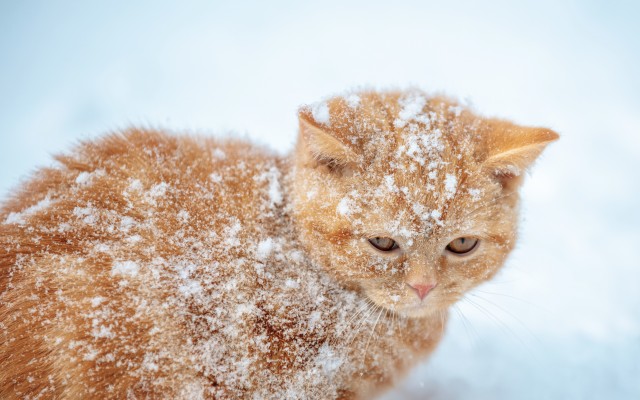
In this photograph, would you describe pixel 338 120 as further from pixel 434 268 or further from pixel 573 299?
pixel 573 299

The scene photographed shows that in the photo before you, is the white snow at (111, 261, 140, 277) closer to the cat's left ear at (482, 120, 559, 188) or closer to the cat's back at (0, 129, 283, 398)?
the cat's back at (0, 129, 283, 398)

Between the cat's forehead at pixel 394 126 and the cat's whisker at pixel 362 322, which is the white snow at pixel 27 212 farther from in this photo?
the cat's whisker at pixel 362 322

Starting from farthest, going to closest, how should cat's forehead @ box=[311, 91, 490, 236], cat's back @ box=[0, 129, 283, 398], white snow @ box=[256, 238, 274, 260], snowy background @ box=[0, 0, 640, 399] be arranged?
snowy background @ box=[0, 0, 640, 399] → white snow @ box=[256, 238, 274, 260] → cat's forehead @ box=[311, 91, 490, 236] → cat's back @ box=[0, 129, 283, 398]

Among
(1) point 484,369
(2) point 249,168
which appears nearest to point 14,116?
(2) point 249,168

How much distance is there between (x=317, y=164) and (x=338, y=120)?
176mm

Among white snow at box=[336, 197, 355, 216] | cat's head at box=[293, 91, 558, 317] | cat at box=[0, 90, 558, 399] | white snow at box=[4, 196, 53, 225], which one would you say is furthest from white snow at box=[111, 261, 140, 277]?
white snow at box=[336, 197, 355, 216]

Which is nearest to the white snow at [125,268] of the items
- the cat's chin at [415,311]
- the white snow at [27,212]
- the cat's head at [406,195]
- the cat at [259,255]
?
the cat at [259,255]

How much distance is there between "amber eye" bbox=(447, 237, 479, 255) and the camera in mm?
1739

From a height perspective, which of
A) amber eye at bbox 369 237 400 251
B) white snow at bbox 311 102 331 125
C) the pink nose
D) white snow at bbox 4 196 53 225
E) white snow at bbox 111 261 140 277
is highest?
white snow at bbox 311 102 331 125

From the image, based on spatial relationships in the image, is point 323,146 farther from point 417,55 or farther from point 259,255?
point 417,55

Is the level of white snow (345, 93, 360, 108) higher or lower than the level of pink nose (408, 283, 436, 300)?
higher

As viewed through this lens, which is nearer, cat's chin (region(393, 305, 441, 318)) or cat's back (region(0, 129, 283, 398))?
cat's back (region(0, 129, 283, 398))

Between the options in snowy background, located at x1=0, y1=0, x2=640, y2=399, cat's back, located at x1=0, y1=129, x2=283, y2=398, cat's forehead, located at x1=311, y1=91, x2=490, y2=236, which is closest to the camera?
cat's back, located at x1=0, y1=129, x2=283, y2=398

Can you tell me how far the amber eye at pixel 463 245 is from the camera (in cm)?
174
